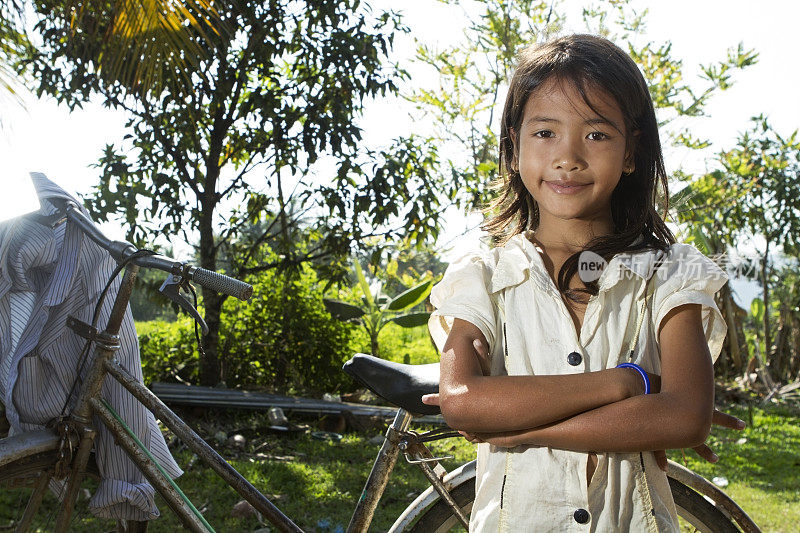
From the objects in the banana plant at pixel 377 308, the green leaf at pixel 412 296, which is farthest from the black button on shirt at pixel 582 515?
the green leaf at pixel 412 296

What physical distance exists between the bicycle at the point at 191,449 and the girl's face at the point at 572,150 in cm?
62

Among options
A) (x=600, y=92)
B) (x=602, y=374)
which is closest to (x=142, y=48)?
(x=600, y=92)

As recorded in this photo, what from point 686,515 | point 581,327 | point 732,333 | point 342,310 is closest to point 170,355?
point 342,310

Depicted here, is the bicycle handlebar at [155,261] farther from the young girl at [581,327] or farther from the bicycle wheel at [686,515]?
the bicycle wheel at [686,515]

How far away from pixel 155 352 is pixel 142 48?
2794mm

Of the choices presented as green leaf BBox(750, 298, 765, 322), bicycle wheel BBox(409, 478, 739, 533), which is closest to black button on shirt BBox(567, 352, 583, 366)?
bicycle wheel BBox(409, 478, 739, 533)

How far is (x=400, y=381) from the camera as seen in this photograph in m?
1.76

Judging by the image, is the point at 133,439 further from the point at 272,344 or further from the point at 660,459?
the point at 272,344

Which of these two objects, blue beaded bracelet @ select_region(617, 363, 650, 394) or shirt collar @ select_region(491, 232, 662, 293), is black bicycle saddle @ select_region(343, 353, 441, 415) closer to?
shirt collar @ select_region(491, 232, 662, 293)

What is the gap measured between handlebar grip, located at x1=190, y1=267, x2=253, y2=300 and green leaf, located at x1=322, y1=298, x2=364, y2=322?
4.22 meters

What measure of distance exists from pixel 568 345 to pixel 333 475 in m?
2.97

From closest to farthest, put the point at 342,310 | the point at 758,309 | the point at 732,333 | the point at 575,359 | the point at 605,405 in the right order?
1. the point at 605,405
2. the point at 575,359
3. the point at 342,310
4. the point at 732,333
5. the point at 758,309

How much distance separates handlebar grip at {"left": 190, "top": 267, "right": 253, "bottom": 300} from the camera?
5.18ft

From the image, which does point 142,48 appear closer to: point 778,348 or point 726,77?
point 726,77
